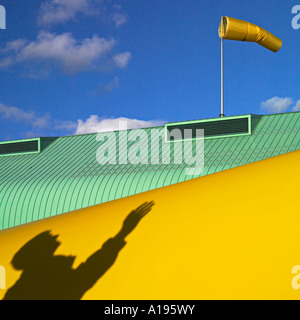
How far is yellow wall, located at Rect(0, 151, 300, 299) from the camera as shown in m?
7.21

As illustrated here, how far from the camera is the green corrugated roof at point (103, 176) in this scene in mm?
17875

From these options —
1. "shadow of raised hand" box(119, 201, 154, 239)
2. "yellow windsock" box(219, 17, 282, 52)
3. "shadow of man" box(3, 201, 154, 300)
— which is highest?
"yellow windsock" box(219, 17, 282, 52)

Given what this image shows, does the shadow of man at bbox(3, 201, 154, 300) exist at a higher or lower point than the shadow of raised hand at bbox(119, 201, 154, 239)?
lower

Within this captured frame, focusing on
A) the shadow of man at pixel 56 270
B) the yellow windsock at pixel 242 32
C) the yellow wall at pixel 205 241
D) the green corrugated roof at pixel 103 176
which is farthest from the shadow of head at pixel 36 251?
the yellow windsock at pixel 242 32

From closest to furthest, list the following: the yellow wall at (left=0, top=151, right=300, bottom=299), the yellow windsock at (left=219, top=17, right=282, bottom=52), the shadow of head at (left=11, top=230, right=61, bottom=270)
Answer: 1. the yellow wall at (left=0, top=151, right=300, bottom=299)
2. the shadow of head at (left=11, top=230, right=61, bottom=270)
3. the yellow windsock at (left=219, top=17, right=282, bottom=52)

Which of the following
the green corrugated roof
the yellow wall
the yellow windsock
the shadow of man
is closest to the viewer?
the yellow wall

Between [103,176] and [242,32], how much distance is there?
503 inches

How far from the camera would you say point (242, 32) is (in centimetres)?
2409

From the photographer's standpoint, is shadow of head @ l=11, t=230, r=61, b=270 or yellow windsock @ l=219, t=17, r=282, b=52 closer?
shadow of head @ l=11, t=230, r=61, b=270

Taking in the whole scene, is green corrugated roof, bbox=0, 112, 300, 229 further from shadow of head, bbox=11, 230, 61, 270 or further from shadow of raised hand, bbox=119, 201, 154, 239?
shadow of head, bbox=11, 230, 61, 270

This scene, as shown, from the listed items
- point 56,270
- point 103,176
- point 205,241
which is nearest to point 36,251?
point 56,270

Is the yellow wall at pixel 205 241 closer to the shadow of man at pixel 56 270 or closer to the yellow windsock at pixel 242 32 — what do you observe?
the shadow of man at pixel 56 270

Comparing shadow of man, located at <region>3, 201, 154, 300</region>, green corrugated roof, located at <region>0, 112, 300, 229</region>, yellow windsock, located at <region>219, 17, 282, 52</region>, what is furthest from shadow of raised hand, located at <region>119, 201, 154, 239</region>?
yellow windsock, located at <region>219, 17, 282, 52</region>

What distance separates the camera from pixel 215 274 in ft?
24.3
